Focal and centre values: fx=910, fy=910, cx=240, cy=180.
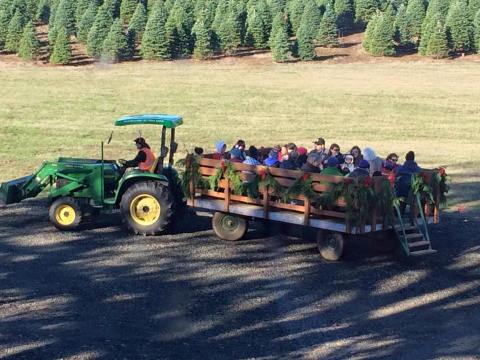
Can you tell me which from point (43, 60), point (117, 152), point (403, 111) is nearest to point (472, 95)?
point (403, 111)

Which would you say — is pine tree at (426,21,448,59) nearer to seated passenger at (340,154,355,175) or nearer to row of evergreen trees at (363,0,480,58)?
row of evergreen trees at (363,0,480,58)

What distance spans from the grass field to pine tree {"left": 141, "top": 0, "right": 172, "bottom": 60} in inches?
50.2

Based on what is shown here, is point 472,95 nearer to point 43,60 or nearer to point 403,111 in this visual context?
point 403,111

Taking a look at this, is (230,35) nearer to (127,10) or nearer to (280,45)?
(280,45)

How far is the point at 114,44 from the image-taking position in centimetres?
6053

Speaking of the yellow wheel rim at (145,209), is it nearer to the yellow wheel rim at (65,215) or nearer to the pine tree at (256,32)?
the yellow wheel rim at (65,215)

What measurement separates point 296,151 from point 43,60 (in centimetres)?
4824

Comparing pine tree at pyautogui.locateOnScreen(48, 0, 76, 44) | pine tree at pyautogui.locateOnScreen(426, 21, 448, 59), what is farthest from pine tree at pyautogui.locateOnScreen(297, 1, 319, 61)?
pine tree at pyautogui.locateOnScreen(48, 0, 76, 44)

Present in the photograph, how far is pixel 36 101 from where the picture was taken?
139 feet

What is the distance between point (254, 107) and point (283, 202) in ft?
88.7

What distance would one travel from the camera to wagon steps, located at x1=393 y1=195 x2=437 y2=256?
45.8 feet

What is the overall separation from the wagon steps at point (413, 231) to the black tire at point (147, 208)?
381cm

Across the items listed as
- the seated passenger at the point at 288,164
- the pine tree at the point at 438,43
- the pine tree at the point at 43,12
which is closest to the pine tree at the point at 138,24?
the pine tree at the point at 43,12

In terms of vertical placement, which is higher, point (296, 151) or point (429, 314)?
point (296, 151)
